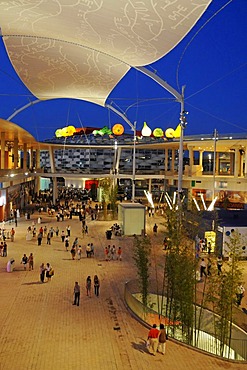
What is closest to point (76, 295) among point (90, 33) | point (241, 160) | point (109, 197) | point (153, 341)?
point (153, 341)

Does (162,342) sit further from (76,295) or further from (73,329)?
(76,295)

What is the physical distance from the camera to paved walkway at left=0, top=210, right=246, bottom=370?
8.76m

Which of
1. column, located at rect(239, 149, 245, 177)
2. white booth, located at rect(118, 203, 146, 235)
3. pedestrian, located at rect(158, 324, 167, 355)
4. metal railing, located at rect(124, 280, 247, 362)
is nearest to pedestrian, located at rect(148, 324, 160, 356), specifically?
pedestrian, located at rect(158, 324, 167, 355)

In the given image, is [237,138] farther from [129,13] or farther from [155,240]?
[129,13]

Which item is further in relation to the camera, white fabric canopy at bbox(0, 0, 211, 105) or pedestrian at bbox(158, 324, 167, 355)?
white fabric canopy at bbox(0, 0, 211, 105)

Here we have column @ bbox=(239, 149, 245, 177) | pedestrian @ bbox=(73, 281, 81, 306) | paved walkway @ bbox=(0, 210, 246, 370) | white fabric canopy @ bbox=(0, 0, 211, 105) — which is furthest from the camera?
column @ bbox=(239, 149, 245, 177)

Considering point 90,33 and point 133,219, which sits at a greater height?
point 90,33

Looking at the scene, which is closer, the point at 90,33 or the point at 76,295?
the point at 76,295

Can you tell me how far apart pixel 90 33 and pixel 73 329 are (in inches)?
571

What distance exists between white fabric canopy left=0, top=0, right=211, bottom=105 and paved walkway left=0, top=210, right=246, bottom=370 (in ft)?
34.3

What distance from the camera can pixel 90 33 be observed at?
1959 cm

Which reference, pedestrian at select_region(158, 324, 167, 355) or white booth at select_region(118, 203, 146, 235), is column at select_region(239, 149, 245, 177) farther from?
pedestrian at select_region(158, 324, 167, 355)

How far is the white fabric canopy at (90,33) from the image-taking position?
50.0 feet

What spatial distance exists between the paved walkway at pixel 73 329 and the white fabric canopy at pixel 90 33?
1046cm
